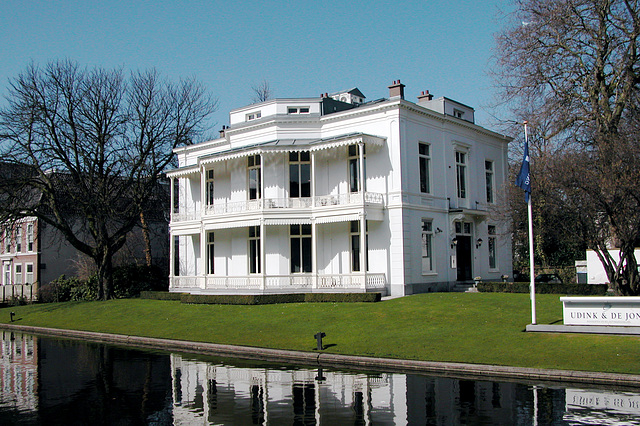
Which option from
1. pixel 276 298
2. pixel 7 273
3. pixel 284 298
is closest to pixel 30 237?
pixel 7 273

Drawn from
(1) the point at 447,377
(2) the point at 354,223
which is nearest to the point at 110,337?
(2) the point at 354,223

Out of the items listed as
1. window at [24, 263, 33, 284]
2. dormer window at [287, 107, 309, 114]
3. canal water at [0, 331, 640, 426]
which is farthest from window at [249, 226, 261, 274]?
window at [24, 263, 33, 284]

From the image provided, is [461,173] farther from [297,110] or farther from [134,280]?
[134,280]

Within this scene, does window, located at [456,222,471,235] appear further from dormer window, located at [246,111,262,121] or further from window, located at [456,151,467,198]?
dormer window, located at [246,111,262,121]

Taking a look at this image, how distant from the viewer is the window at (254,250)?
3384cm

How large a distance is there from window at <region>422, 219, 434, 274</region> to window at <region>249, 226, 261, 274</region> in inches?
369

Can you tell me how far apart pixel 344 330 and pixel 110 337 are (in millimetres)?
10780

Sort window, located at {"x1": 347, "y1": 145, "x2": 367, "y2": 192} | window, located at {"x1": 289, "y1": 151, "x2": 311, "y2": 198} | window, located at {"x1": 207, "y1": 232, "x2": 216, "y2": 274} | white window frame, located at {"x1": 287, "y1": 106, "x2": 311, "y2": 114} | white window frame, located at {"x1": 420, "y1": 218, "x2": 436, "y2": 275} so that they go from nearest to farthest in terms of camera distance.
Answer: white window frame, located at {"x1": 420, "y1": 218, "x2": 436, "y2": 275}
window, located at {"x1": 347, "y1": 145, "x2": 367, "y2": 192}
window, located at {"x1": 289, "y1": 151, "x2": 311, "y2": 198}
white window frame, located at {"x1": 287, "y1": 106, "x2": 311, "y2": 114}
window, located at {"x1": 207, "y1": 232, "x2": 216, "y2": 274}

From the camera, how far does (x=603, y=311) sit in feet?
57.0

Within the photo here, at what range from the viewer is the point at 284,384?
45.9ft

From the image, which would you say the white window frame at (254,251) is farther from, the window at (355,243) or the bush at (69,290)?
the bush at (69,290)

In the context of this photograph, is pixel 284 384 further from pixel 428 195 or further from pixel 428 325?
pixel 428 195

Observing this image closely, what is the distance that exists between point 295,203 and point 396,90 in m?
8.25

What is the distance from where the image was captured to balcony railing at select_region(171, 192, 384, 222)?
98.4 ft
